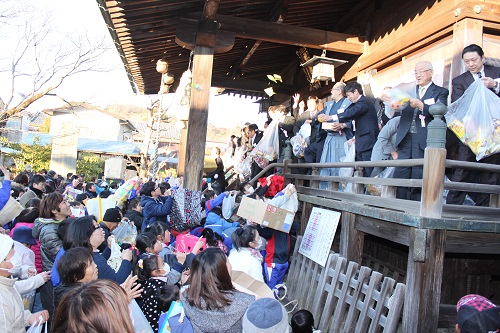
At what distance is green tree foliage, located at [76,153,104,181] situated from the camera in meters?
27.7

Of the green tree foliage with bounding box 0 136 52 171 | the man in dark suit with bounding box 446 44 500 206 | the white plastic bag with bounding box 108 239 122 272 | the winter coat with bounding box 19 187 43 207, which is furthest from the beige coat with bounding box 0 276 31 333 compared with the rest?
the green tree foliage with bounding box 0 136 52 171

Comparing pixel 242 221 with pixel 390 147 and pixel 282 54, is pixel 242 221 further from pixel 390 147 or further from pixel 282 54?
pixel 282 54

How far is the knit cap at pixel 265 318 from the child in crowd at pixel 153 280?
1.08 meters

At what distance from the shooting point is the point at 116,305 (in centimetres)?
180

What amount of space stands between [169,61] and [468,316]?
8.92 metres

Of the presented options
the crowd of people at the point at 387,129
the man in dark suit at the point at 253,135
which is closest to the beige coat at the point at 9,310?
the crowd of people at the point at 387,129

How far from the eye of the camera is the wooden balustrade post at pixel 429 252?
12.3 feet

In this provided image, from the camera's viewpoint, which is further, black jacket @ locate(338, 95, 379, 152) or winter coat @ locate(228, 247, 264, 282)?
black jacket @ locate(338, 95, 379, 152)

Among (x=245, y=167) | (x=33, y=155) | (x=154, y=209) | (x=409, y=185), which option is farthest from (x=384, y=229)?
(x=33, y=155)

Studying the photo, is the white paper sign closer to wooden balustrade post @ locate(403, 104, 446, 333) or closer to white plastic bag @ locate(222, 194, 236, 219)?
white plastic bag @ locate(222, 194, 236, 219)

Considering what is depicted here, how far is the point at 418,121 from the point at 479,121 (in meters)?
Result: 0.85

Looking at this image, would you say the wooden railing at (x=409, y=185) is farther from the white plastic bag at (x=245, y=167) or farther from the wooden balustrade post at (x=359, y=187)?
the white plastic bag at (x=245, y=167)

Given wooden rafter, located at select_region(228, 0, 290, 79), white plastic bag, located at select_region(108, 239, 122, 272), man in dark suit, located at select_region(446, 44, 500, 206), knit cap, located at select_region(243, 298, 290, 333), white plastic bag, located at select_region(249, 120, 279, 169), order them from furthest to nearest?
white plastic bag, located at select_region(249, 120, 279, 169) → wooden rafter, located at select_region(228, 0, 290, 79) → man in dark suit, located at select_region(446, 44, 500, 206) → white plastic bag, located at select_region(108, 239, 122, 272) → knit cap, located at select_region(243, 298, 290, 333)

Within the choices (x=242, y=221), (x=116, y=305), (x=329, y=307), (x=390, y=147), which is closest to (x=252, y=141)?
(x=242, y=221)
